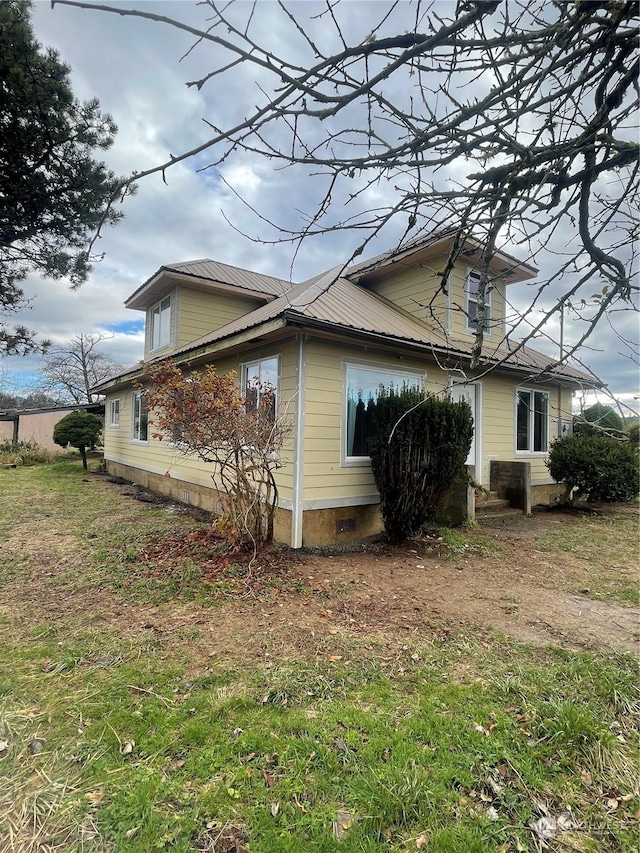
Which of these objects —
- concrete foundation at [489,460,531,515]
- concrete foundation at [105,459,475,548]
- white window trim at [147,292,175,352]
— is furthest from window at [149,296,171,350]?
concrete foundation at [489,460,531,515]

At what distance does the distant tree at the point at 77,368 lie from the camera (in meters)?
32.4

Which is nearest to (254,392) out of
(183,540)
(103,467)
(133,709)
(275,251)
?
(183,540)

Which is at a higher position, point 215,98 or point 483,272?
point 215,98

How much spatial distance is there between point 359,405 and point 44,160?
5.74 m

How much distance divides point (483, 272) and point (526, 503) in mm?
8278

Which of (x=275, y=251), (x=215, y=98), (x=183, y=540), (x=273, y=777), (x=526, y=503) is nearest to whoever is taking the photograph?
(x=273, y=777)

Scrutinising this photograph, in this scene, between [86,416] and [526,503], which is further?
[86,416]

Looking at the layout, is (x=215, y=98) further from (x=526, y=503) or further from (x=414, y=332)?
(x=526, y=503)

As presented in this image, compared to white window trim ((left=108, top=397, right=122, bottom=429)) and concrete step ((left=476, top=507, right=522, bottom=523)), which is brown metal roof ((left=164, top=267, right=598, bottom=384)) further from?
white window trim ((left=108, top=397, right=122, bottom=429))

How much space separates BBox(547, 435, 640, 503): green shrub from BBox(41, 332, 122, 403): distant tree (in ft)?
102

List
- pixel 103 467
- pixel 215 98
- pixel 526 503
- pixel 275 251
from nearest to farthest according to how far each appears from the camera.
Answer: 1. pixel 215 98
2. pixel 275 251
3. pixel 526 503
4. pixel 103 467

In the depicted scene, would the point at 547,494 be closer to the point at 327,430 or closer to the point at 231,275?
the point at 327,430

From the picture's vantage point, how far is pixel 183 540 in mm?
6371

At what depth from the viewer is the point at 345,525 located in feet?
21.9
